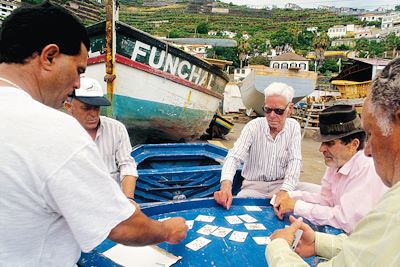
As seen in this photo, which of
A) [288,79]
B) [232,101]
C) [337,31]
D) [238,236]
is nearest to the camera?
[238,236]

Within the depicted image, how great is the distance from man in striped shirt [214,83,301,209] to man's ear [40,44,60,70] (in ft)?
7.64

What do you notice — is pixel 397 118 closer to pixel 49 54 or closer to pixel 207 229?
pixel 49 54

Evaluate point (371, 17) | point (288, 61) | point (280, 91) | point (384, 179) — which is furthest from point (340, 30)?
point (384, 179)

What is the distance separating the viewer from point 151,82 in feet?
22.8

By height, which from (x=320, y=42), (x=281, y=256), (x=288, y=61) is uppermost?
(x=320, y=42)

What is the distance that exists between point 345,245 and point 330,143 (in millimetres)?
1557

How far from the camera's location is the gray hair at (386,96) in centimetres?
99

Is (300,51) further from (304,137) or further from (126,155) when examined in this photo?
(126,155)

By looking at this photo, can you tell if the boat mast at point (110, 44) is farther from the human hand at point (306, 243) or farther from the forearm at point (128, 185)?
the human hand at point (306, 243)

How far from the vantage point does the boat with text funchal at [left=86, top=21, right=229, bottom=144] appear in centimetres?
649

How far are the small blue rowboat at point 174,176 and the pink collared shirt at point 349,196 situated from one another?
172cm

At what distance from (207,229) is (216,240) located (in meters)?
0.16

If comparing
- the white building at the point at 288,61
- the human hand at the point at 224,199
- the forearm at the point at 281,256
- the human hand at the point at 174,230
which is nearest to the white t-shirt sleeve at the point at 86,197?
the human hand at the point at 174,230

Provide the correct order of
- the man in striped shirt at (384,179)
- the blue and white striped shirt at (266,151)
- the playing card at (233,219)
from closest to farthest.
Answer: the man in striped shirt at (384,179) < the playing card at (233,219) < the blue and white striped shirt at (266,151)
